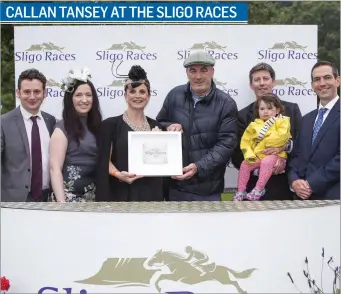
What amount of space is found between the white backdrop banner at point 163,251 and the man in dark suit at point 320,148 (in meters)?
1.20

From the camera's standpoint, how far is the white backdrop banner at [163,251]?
404 centimetres

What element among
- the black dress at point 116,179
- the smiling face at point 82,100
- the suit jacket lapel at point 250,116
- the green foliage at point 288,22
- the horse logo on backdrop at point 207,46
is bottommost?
the black dress at point 116,179

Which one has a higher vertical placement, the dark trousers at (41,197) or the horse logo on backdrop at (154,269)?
the dark trousers at (41,197)

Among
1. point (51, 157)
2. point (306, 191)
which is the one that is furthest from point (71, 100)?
point (306, 191)

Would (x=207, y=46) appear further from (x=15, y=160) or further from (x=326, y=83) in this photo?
(x=15, y=160)

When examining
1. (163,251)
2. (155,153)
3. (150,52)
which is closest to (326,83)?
(155,153)

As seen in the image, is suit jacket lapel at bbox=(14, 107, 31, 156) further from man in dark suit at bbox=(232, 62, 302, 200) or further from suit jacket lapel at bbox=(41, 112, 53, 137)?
man in dark suit at bbox=(232, 62, 302, 200)

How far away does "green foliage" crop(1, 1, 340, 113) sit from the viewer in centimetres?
740

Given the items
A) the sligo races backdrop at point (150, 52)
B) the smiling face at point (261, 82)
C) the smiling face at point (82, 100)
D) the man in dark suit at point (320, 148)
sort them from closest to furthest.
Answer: the man in dark suit at point (320, 148) < the smiling face at point (82, 100) < the smiling face at point (261, 82) < the sligo races backdrop at point (150, 52)

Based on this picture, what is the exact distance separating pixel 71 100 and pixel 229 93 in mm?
1465

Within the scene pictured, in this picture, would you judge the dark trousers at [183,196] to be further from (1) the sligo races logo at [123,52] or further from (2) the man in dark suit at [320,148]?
(1) the sligo races logo at [123,52]

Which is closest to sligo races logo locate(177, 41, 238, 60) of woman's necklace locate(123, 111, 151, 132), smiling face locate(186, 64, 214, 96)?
smiling face locate(186, 64, 214, 96)

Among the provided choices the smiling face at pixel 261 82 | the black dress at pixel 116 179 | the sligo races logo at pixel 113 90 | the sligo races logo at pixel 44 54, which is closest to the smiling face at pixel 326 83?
the smiling face at pixel 261 82

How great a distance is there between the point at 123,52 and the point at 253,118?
134 cm
